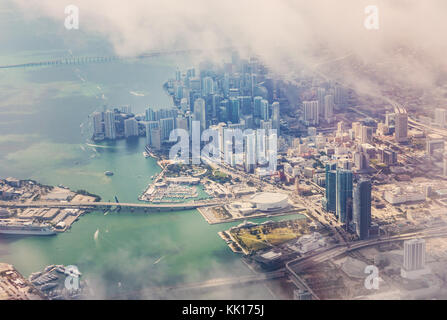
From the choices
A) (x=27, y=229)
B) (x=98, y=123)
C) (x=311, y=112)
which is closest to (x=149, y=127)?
(x=98, y=123)

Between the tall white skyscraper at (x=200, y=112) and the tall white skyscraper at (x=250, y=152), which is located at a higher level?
the tall white skyscraper at (x=200, y=112)

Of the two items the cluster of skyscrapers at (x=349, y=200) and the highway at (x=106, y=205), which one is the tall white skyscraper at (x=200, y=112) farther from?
the cluster of skyscrapers at (x=349, y=200)

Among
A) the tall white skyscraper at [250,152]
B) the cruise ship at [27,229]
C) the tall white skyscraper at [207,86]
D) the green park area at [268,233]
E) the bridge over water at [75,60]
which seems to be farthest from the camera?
the bridge over water at [75,60]

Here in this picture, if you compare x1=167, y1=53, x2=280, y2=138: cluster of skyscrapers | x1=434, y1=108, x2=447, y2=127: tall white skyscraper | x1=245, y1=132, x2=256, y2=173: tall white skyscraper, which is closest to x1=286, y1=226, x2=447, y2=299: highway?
x1=245, y1=132, x2=256, y2=173: tall white skyscraper

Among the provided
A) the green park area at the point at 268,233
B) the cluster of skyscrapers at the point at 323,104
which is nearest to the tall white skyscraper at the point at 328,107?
the cluster of skyscrapers at the point at 323,104

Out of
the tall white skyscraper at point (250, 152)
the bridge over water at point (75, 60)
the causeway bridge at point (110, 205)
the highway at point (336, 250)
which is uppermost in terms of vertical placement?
the bridge over water at point (75, 60)

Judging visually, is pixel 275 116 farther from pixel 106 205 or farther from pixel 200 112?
pixel 106 205

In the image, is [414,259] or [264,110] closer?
[414,259]
